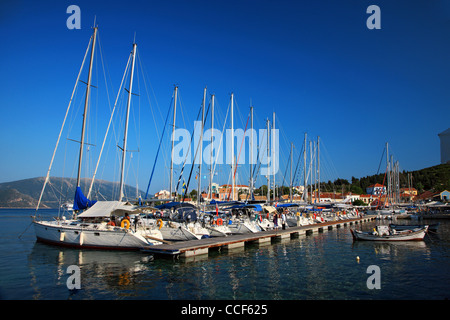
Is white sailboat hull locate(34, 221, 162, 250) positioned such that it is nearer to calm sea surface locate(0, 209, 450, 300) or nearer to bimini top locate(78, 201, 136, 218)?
calm sea surface locate(0, 209, 450, 300)

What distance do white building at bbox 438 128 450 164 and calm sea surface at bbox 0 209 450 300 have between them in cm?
19017

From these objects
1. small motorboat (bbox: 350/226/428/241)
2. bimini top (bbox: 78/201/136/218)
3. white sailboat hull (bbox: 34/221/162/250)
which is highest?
bimini top (bbox: 78/201/136/218)

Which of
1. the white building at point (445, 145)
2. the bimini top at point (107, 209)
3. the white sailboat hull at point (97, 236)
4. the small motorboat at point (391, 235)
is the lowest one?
the small motorboat at point (391, 235)

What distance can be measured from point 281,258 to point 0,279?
16778mm

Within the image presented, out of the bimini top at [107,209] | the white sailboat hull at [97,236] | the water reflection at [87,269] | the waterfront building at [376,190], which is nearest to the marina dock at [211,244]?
the water reflection at [87,269]

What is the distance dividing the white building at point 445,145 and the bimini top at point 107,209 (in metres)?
205

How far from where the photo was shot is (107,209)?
2352 centimetres

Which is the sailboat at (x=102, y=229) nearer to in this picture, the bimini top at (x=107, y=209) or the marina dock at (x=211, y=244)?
the bimini top at (x=107, y=209)

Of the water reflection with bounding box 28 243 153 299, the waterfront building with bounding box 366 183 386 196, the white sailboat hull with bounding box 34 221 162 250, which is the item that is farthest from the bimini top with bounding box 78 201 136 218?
the waterfront building with bounding box 366 183 386 196

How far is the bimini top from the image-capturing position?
23.0m

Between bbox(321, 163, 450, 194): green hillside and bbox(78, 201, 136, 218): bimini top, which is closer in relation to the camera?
bbox(78, 201, 136, 218): bimini top

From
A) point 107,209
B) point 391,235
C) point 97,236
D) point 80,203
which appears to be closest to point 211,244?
point 97,236

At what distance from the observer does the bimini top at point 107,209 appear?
23047 mm
